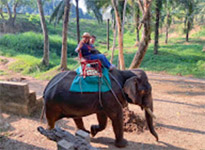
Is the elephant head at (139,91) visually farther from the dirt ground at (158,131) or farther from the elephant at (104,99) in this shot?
the dirt ground at (158,131)

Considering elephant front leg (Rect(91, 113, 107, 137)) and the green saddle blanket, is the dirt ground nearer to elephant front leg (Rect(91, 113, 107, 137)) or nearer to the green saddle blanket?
elephant front leg (Rect(91, 113, 107, 137))

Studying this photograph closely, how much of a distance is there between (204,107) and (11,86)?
23.9 ft

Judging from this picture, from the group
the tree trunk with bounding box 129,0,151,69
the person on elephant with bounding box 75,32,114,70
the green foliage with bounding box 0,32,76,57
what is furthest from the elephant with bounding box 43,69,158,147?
the green foliage with bounding box 0,32,76,57

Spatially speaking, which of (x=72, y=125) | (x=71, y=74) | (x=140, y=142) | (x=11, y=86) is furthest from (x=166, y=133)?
(x=11, y=86)

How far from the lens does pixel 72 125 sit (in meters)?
6.43

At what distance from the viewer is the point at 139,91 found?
4871 millimetres

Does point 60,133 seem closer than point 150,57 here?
Yes

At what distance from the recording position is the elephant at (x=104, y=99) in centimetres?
467

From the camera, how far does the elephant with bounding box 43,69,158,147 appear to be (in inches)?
184

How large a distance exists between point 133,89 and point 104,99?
2.30ft

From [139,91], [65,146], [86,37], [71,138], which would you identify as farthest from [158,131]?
[65,146]

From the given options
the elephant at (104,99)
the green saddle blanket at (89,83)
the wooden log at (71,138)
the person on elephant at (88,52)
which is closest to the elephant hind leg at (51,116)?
the elephant at (104,99)

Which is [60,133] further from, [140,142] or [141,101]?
[140,142]

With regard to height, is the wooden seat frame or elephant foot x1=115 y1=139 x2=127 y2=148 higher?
the wooden seat frame
